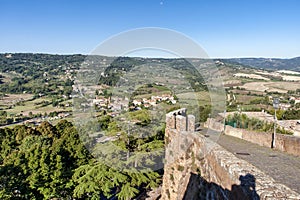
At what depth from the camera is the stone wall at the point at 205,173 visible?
3686 mm

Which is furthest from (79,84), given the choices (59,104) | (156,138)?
(59,104)

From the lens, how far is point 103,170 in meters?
12.1

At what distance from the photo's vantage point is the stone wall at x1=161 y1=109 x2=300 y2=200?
3.69m

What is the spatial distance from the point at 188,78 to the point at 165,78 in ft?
7.21

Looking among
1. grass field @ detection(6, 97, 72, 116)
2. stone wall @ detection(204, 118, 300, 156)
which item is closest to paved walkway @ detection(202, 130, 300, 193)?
stone wall @ detection(204, 118, 300, 156)

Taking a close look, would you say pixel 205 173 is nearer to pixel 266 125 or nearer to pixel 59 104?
pixel 266 125

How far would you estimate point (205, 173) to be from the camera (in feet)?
21.9

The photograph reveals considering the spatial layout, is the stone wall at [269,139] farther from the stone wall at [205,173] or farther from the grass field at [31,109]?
the grass field at [31,109]

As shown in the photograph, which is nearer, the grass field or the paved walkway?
the paved walkway

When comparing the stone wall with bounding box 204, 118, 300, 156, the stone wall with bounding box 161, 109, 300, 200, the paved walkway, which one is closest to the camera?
the stone wall with bounding box 161, 109, 300, 200

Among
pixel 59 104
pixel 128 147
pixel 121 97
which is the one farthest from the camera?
pixel 59 104

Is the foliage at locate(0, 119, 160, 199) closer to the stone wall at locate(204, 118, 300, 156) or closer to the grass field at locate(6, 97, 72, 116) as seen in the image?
the stone wall at locate(204, 118, 300, 156)

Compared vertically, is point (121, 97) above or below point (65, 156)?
above

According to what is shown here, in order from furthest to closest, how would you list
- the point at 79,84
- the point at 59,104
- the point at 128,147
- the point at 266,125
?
the point at 59,104 < the point at 79,84 < the point at 266,125 < the point at 128,147
